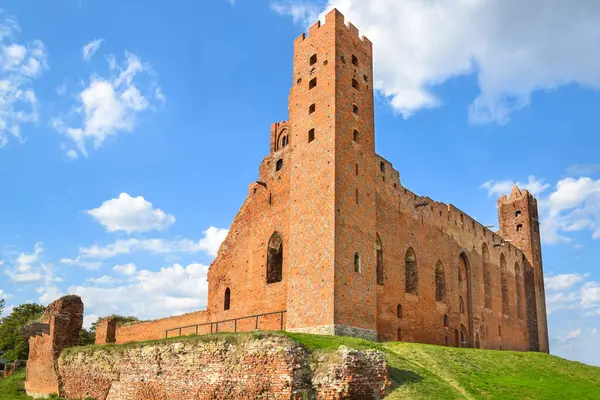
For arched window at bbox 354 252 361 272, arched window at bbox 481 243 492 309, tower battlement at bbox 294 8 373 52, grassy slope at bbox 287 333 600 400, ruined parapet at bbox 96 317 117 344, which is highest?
tower battlement at bbox 294 8 373 52

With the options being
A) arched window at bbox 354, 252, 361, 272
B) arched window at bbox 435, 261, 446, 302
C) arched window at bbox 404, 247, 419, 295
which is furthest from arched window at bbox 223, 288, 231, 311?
arched window at bbox 435, 261, 446, 302

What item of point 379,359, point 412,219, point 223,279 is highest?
point 412,219

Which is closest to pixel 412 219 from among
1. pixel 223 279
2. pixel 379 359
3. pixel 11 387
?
pixel 223 279

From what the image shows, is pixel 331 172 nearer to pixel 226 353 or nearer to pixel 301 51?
pixel 301 51

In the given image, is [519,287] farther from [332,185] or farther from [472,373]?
[332,185]

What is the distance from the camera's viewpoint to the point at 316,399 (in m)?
12.5

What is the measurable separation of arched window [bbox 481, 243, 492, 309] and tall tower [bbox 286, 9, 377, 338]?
14.2m

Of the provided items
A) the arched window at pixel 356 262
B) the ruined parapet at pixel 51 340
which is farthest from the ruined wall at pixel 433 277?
the ruined parapet at pixel 51 340

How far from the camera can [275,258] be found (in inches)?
910

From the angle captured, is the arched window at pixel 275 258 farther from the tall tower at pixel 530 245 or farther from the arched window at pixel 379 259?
the tall tower at pixel 530 245

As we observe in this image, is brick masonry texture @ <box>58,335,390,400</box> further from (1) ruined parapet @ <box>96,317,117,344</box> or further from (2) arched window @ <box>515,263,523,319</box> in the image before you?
(2) arched window @ <box>515,263,523,319</box>

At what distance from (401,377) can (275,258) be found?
991 cm

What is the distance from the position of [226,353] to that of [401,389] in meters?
4.34

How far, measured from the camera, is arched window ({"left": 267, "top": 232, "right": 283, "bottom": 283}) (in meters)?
22.8
